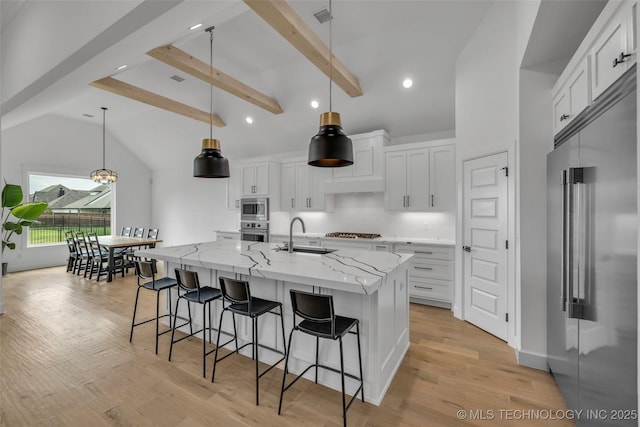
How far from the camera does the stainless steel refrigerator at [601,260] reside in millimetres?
1223

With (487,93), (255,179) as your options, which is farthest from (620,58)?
(255,179)

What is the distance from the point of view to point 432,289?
4.17 metres

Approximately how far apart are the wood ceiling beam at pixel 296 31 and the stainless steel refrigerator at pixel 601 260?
2015 millimetres

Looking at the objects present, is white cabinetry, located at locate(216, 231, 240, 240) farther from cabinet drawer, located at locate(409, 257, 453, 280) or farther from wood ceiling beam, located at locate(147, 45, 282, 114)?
cabinet drawer, located at locate(409, 257, 453, 280)

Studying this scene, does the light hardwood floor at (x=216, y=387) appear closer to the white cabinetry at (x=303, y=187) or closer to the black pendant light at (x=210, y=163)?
the black pendant light at (x=210, y=163)

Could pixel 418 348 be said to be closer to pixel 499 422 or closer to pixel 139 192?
pixel 499 422

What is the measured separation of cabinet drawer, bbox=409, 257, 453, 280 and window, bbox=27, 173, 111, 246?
8472mm

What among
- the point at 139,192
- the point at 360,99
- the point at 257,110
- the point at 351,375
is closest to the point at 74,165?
the point at 139,192

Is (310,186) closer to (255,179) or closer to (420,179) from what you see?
(255,179)

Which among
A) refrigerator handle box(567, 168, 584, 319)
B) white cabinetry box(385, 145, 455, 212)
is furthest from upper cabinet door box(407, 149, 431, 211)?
refrigerator handle box(567, 168, 584, 319)

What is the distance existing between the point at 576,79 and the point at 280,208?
4.87 metres

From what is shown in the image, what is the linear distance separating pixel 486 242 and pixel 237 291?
278cm

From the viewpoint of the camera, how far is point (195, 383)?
2.35m

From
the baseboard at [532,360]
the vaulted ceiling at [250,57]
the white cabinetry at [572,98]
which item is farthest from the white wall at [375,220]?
the white cabinetry at [572,98]
